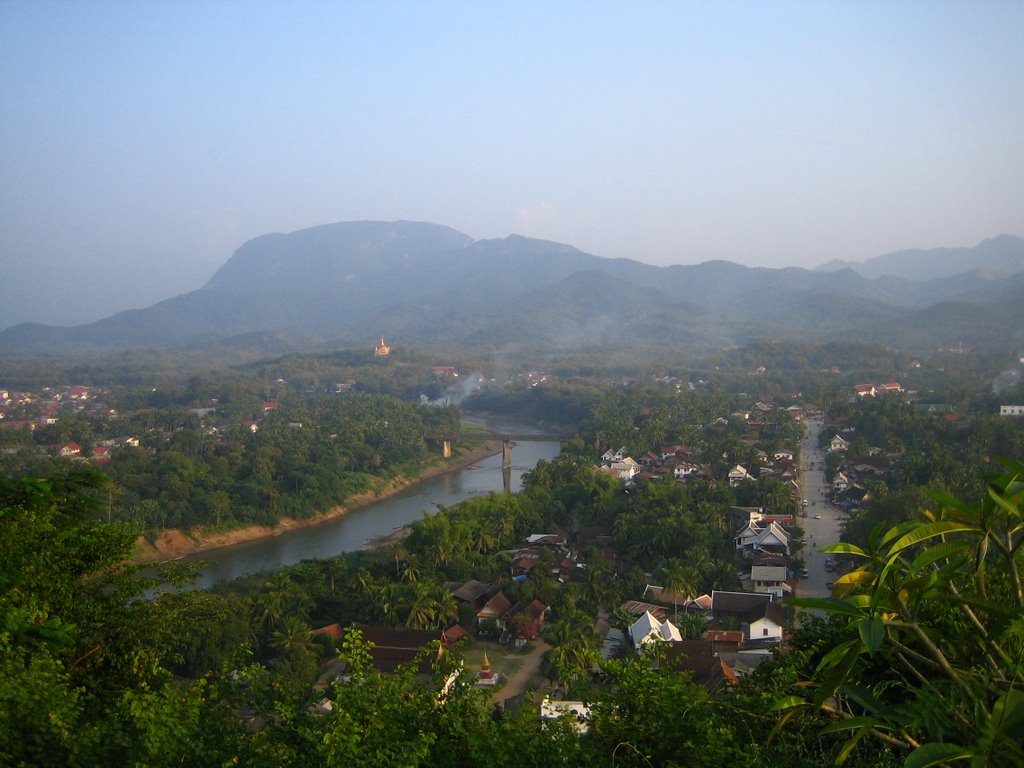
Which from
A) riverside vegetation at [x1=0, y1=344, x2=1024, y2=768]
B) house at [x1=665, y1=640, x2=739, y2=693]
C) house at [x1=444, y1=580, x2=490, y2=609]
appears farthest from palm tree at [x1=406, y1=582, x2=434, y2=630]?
riverside vegetation at [x1=0, y1=344, x2=1024, y2=768]

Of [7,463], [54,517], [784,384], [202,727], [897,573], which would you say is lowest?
[784,384]

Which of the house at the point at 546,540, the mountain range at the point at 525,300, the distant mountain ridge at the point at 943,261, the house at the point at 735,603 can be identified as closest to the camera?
the house at the point at 735,603

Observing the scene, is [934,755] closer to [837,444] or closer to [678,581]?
[678,581]

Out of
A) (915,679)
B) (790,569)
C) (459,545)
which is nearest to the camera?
(915,679)

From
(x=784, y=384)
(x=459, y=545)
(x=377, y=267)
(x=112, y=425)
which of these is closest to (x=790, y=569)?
(x=459, y=545)

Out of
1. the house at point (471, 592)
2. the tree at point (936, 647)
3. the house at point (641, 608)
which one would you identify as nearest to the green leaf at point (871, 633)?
the tree at point (936, 647)

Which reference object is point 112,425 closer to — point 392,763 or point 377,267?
point 392,763

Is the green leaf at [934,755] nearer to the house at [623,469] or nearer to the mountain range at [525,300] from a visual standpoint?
the house at [623,469]

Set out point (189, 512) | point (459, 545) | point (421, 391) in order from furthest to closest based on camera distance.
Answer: point (421, 391) < point (189, 512) < point (459, 545)

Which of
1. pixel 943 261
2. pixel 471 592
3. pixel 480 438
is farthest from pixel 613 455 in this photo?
pixel 943 261
